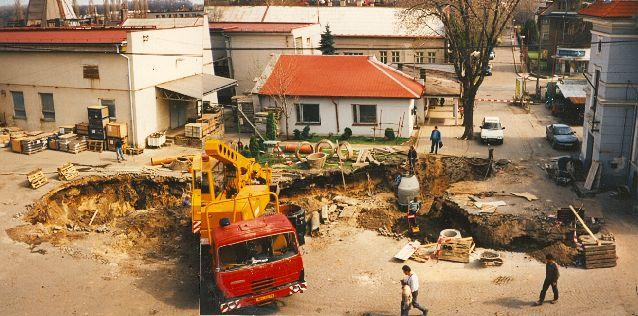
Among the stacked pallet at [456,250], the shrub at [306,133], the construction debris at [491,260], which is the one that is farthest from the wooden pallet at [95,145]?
the construction debris at [491,260]

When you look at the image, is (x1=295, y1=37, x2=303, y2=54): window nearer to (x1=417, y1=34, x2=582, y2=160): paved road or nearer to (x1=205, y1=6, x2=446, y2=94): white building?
(x1=205, y1=6, x2=446, y2=94): white building

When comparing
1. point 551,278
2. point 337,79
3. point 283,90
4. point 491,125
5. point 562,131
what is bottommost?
point 551,278

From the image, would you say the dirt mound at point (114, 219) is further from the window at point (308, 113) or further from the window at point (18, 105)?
the window at point (18, 105)

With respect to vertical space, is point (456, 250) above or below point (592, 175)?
below

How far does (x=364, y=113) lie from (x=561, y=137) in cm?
1183

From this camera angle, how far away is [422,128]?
4091 centimetres

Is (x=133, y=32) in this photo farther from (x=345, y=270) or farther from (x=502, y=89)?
(x=502, y=89)

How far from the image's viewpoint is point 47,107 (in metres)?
38.3

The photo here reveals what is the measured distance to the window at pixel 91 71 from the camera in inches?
1427

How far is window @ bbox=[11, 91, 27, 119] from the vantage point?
39109 mm

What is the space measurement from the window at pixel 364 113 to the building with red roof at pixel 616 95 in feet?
43.8

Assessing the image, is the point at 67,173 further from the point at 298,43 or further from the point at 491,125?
the point at 298,43

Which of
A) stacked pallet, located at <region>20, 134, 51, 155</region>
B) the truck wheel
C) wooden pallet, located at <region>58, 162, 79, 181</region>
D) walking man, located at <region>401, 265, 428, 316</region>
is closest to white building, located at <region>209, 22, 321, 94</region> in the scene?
stacked pallet, located at <region>20, 134, 51, 155</region>

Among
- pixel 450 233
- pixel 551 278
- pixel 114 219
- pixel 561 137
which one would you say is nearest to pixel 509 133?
pixel 561 137
